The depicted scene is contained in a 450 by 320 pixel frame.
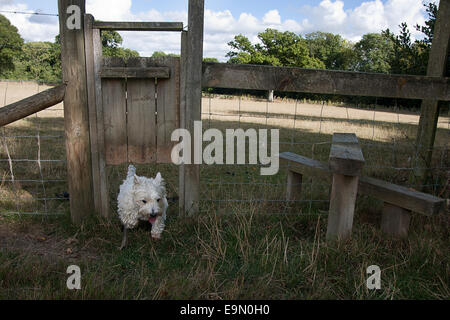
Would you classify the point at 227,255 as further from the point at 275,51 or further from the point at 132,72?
the point at 275,51

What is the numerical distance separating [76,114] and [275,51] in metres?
50.9

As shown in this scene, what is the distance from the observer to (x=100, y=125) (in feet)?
12.6

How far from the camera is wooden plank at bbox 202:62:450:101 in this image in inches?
147

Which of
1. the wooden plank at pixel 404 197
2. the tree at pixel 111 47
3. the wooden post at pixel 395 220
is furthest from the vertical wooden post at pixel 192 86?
the tree at pixel 111 47

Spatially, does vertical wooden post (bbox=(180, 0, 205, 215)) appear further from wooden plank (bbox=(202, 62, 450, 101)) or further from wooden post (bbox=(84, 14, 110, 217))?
wooden post (bbox=(84, 14, 110, 217))

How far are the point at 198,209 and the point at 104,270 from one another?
51.4 inches

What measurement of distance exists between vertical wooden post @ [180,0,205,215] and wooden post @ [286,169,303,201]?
1.45 m

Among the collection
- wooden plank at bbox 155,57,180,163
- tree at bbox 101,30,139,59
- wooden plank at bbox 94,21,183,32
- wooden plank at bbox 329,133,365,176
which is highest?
tree at bbox 101,30,139,59

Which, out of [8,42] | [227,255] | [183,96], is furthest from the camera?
[8,42]

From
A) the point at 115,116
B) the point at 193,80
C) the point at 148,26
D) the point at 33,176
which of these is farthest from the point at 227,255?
the point at 33,176

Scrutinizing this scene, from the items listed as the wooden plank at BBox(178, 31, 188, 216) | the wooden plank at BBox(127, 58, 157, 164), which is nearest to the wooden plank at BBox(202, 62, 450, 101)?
the wooden plank at BBox(178, 31, 188, 216)

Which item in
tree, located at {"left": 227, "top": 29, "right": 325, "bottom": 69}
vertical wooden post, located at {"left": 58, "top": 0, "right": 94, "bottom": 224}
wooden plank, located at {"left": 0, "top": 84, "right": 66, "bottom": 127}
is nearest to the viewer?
wooden plank, located at {"left": 0, "top": 84, "right": 66, "bottom": 127}

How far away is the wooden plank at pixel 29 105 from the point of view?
10.7 ft
